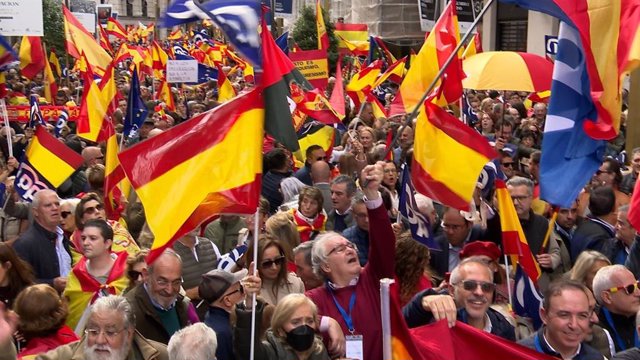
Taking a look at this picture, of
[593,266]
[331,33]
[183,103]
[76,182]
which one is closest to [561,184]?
[593,266]

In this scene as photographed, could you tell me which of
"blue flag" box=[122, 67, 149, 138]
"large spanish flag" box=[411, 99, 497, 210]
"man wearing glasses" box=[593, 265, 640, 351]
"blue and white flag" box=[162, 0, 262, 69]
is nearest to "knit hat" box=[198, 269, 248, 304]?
"blue and white flag" box=[162, 0, 262, 69]

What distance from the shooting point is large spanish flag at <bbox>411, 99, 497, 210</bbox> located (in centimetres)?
678

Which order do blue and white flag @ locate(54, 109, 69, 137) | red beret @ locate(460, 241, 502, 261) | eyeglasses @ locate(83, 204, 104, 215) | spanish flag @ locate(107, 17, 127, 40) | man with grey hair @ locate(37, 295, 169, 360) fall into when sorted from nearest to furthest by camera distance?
man with grey hair @ locate(37, 295, 169, 360), red beret @ locate(460, 241, 502, 261), eyeglasses @ locate(83, 204, 104, 215), blue and white flag @ locate(54, 109, 69, 137), spanish flag @ locate(107, 17, 127, 40)

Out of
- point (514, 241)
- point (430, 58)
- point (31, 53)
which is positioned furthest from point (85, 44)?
point (514, 241)

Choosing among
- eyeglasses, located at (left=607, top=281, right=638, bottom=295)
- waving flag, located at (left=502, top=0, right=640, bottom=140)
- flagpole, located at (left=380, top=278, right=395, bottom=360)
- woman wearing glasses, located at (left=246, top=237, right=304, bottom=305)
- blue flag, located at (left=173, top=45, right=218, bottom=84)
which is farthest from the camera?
blue flag, located at (left=173, top=45, right=218, bottom=84)

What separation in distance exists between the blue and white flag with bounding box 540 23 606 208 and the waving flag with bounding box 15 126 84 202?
187 inches

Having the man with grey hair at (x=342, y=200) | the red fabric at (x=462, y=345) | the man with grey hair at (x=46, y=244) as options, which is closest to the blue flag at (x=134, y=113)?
the man with grey hair at (x=342, y=200)

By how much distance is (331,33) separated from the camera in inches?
1271

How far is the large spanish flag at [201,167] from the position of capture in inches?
208

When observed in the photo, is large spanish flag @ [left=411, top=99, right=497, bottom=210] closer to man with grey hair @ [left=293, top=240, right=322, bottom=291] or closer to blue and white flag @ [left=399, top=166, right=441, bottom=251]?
blue and white flag @ [left=399, top=166, right=441, bottom=251]

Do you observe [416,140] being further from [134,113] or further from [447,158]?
[134,113]

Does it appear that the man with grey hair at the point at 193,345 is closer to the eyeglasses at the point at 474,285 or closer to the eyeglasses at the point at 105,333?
the eyeglasses at the point at 105,333

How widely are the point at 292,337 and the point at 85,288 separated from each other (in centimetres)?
209

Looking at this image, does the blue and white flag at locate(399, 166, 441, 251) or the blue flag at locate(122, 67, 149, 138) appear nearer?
the blue and white flag at locate(399, 166, 441, 251)
